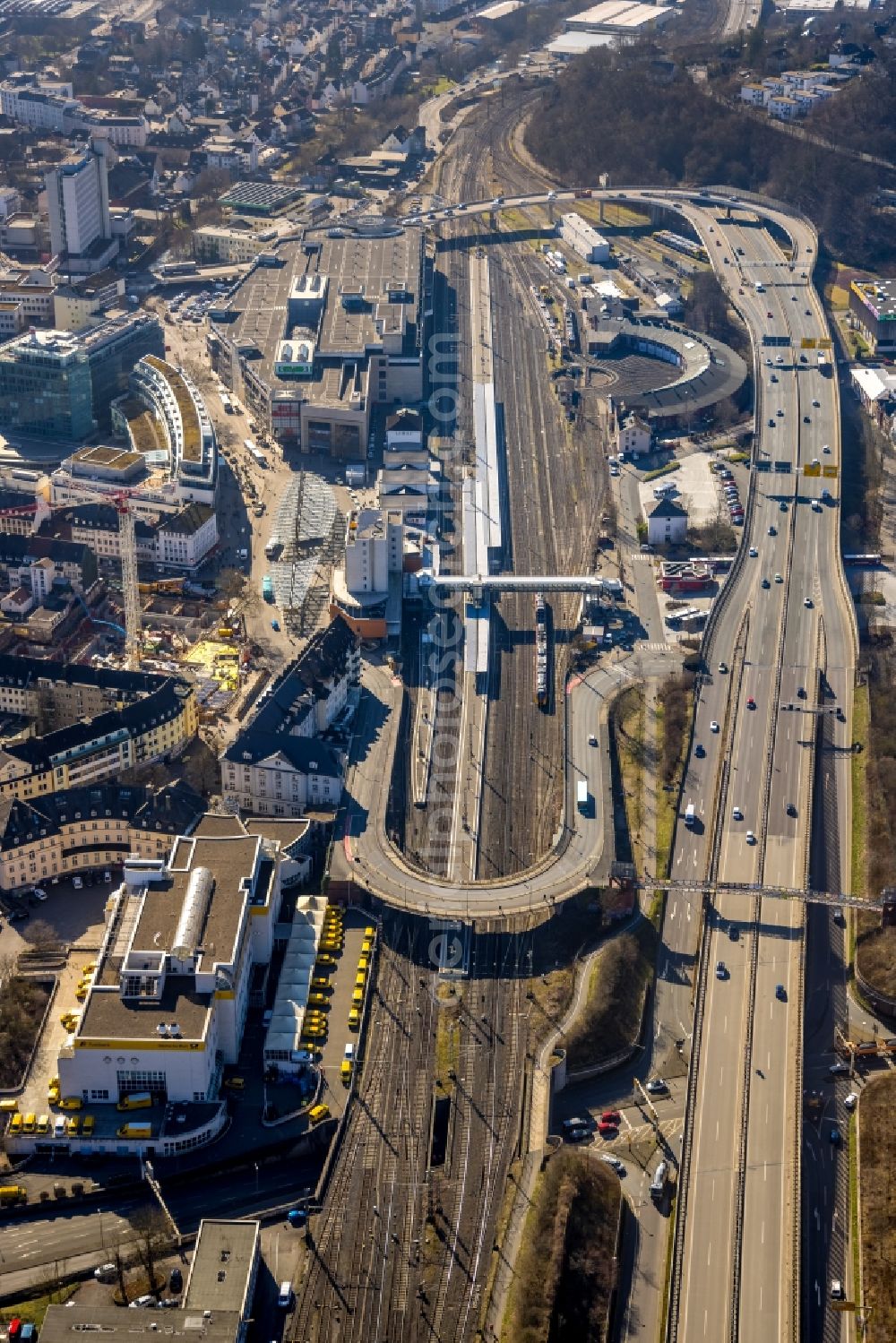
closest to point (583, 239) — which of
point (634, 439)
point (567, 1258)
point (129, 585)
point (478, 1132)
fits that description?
point (634, 439)

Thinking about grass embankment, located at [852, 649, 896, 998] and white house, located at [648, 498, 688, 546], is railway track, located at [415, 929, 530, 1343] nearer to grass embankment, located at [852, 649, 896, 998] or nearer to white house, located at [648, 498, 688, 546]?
grass embankment, located at [852, 649, 896, 998]

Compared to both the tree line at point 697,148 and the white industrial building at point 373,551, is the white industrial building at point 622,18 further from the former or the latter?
the white industrial building at point 373,551

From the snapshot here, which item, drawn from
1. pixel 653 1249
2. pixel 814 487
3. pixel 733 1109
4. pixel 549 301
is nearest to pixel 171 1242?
pixel 653 1249

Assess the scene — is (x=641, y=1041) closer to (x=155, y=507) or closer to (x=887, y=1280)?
(x=887, y=1280)

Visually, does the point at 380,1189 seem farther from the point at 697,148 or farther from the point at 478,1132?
the point at 697,148

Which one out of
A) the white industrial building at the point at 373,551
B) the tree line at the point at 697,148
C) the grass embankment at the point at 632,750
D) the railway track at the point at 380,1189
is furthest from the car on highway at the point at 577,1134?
the tree line at the point at 697,148

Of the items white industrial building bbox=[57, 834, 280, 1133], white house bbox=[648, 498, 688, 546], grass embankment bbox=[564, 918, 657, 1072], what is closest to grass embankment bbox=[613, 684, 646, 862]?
grass embankment bbox=[564, 918, 657, 1072]
